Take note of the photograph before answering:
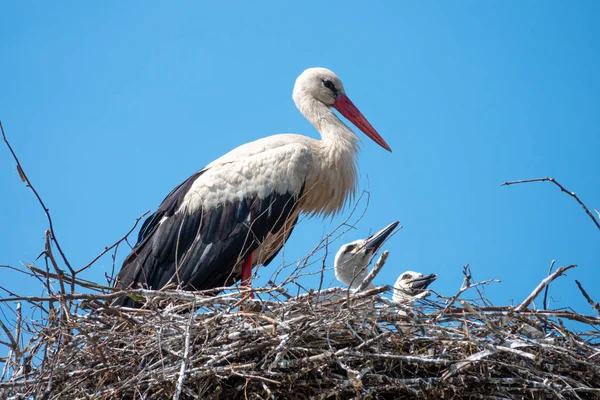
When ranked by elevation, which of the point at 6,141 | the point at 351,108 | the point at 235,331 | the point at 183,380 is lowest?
the point at 183,380

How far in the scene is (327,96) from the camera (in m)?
6.31

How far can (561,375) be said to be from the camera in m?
3.78

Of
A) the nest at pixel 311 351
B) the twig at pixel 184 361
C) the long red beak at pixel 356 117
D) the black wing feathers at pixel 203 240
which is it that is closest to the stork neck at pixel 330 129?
the long red beak at pixel 356 117

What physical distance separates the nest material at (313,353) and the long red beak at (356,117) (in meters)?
2.58

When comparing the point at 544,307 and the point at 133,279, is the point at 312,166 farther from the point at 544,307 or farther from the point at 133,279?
the point at 544,307

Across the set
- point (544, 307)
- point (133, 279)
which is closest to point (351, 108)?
point (133, 279)

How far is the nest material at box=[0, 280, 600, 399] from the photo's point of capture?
369 cm

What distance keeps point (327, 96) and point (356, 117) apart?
0.27m

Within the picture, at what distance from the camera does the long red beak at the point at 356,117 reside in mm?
6375

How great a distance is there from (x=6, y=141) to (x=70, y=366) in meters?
1.04

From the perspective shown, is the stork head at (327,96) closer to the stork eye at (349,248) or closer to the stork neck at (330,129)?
the stork neck at (330,129)

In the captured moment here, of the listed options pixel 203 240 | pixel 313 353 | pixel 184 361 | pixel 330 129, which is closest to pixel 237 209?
pixel 203 240

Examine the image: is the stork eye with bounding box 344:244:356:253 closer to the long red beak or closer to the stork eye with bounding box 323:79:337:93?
the long red beak

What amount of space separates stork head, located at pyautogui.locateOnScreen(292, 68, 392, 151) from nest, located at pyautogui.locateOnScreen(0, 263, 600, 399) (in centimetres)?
248
